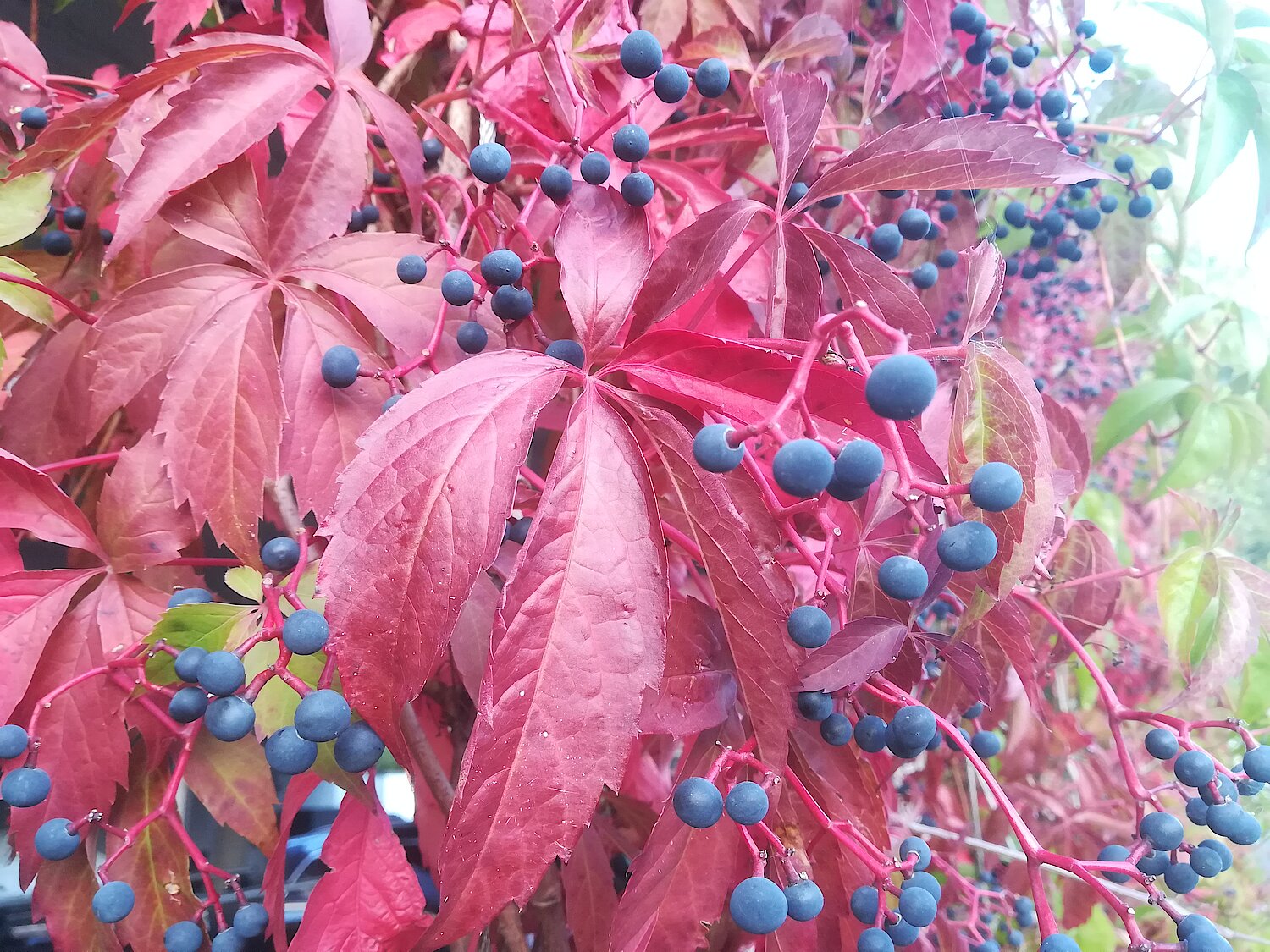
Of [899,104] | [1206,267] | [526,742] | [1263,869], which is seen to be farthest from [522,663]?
[1263,869]

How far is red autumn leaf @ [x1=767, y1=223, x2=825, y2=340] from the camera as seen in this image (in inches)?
23.0

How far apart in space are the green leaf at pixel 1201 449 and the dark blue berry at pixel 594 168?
125cm

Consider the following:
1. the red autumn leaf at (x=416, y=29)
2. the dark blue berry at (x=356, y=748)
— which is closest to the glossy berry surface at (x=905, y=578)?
the dark blue berry at (x=356, y=748)

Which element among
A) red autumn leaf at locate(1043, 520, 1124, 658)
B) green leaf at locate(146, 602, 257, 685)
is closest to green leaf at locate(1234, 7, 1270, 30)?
red autumn leaf at locate(1043, 520, 1124, 658)

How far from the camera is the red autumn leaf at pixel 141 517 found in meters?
0.65

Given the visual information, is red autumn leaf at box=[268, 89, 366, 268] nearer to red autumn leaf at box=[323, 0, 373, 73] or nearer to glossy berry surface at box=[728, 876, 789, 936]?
red autumn leaf at box=[323, 0, 373, 73]

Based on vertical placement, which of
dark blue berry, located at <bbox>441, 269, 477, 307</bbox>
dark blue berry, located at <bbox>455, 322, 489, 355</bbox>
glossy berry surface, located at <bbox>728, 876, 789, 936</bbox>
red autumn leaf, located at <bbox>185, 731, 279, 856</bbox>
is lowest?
red autumn leaf, located at <bbox>185, 731, 279, 856</bbox>

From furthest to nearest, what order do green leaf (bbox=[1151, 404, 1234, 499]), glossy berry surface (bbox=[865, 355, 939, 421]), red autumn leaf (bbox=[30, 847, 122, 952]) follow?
green leaf (bbox=[1151, 404, 1234, 499]), red autumn leaf (bbox=[30, 847, 122, 952]), glossy berry surface (bbox=[865, 355, 939, 421])

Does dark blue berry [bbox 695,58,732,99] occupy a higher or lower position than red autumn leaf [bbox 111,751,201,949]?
higher

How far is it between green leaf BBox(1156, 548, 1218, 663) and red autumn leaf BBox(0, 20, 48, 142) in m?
1.45

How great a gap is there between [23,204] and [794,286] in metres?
0.76

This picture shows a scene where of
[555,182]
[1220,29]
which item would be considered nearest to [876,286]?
[555,182]

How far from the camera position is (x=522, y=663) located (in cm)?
41

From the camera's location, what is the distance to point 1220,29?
103 centimetres
